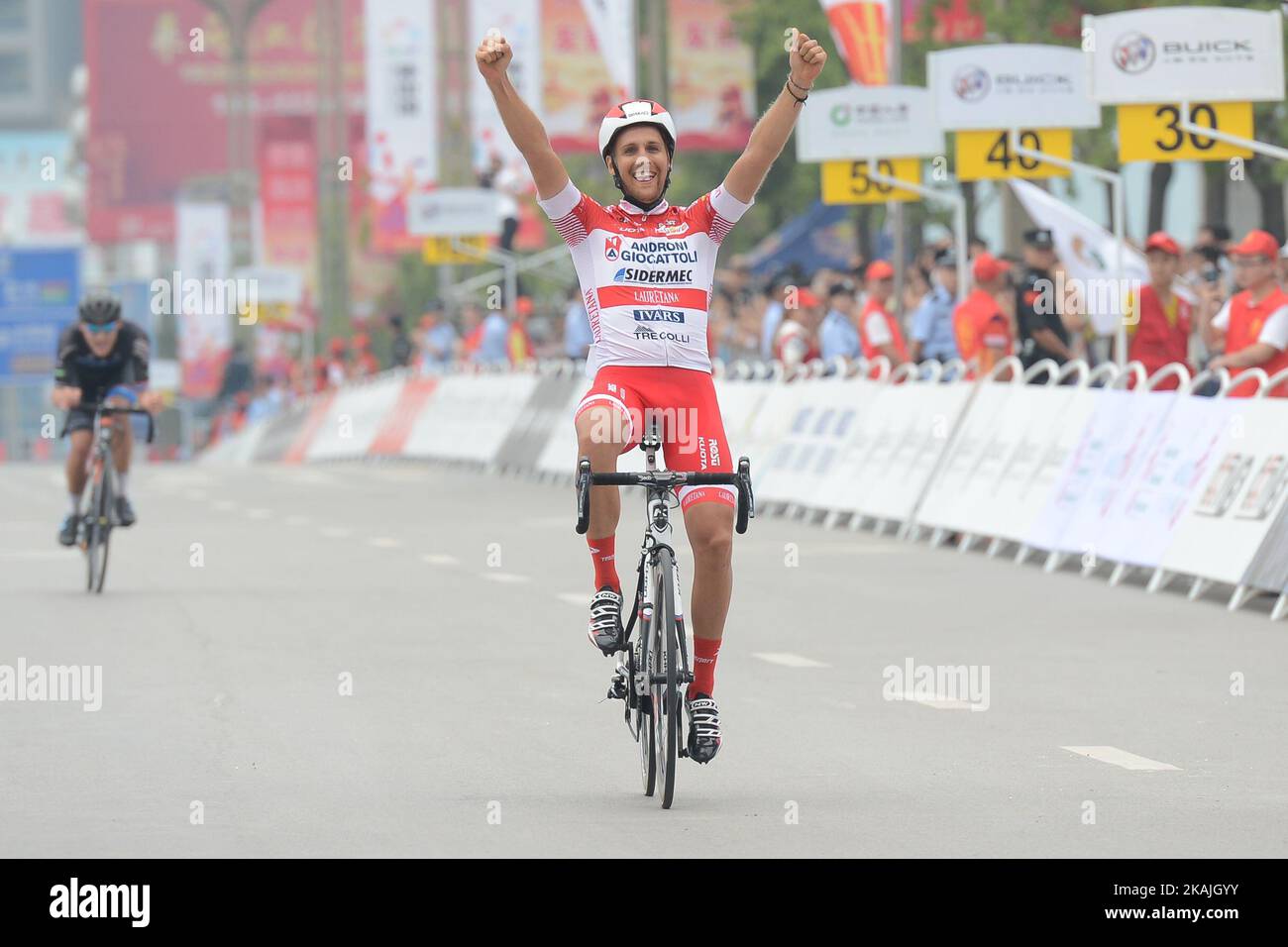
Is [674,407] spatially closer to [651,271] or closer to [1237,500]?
[651,271]

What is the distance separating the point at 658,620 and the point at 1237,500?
7419 mm

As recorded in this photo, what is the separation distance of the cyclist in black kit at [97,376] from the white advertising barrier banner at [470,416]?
52.1ft

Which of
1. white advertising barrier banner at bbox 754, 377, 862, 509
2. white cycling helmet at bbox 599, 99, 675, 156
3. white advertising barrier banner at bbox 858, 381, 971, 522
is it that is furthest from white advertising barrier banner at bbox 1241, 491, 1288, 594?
white advertising barrier banner at bbox 754, 377, 862, 509

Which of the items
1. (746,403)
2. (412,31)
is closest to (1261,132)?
(746,403)

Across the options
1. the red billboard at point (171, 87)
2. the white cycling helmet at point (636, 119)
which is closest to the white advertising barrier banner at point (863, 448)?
the white cycling helmet at point (636, 119)

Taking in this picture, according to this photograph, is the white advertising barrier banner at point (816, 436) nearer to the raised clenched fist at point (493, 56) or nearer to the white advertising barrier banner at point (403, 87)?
the raised clenched fist at point (493, 56)

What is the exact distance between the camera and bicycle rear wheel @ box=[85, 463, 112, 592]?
1719cm

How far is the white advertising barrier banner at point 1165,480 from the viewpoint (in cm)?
1670

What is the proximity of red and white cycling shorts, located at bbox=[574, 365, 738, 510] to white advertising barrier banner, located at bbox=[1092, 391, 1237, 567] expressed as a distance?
748cm

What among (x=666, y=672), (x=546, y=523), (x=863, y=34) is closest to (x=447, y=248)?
(x=863, y=34)

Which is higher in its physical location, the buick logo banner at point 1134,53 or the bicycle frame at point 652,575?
the buick logo banner at point 1134,53

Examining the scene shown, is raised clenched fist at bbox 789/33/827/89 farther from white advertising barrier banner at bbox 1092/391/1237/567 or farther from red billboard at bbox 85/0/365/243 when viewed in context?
red billboard at bbox 85/0/365/243

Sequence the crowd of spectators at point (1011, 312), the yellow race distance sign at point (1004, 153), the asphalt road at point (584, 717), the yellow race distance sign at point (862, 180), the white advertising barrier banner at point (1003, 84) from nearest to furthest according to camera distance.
Answer: the asphalt road at point (584, 717)
the crowd of spectators at point (1011, 312)
the white advertising barrier banner at point (1003, 84)
the yellow race distance sign at point (1004, 153)
the yellow race distance sign at point (862, 180)
